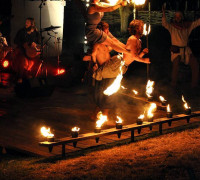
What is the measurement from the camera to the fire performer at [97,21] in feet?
23.6

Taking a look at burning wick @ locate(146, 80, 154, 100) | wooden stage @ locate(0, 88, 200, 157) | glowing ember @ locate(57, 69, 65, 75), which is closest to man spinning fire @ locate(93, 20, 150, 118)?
wooden stage @ locate(0, 88, 200, 157)

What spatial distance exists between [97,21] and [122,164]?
2.60 metres

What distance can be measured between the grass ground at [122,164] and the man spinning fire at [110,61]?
1505mm

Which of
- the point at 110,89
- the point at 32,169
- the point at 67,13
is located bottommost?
the point at 32,169

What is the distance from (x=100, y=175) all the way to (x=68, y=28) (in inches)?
567

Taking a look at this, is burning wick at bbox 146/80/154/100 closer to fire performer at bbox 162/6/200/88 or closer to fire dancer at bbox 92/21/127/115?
fire dancer at bbox 92/21/127/115

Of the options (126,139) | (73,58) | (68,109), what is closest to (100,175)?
(126,139)

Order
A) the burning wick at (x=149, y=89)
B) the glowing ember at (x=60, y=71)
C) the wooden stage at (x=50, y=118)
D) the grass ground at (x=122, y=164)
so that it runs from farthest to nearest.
→ the glowing ember at (x=60, y=71) → the burning wick at (x=149, y=89) → the wooden stage at (x=50, y=118) → the grass ground at (x=122, y=164)

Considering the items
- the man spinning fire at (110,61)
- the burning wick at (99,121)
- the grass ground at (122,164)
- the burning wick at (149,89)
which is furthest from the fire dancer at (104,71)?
the burning wick at (149,89)

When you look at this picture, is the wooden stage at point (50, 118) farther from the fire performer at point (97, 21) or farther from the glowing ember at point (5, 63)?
the glowing ember at point (5, 63)

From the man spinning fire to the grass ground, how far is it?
151 centimetres

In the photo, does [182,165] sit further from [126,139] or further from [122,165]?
[126,139]

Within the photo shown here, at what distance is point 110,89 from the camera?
8.25 metres

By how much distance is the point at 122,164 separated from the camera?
20.3 ft
